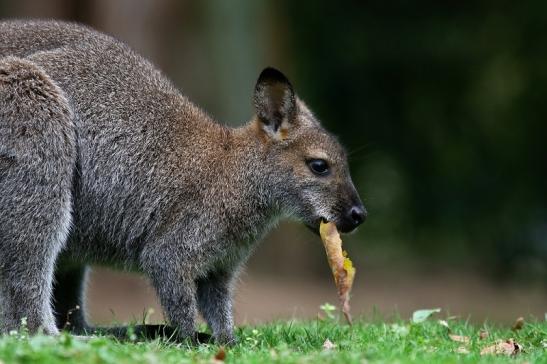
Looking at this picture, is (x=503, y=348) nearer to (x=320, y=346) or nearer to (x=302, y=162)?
(x=320, y=346)

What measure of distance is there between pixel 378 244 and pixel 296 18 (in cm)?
455

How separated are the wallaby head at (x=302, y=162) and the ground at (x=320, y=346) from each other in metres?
0.95

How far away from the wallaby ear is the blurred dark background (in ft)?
31.9

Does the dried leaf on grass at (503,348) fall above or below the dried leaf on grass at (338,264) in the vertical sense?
below

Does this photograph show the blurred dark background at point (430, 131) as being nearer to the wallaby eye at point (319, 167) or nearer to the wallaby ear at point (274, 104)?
the wallaby ear at point (274, 104)

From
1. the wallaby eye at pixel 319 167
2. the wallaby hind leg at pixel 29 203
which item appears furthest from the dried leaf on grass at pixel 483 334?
the wallaby hind leg at pixel 29 203

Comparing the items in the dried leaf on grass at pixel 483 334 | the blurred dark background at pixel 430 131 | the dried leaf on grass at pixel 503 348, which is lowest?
the dried leaf on grass at pixel 503 348

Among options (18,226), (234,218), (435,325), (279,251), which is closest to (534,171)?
(279,251)

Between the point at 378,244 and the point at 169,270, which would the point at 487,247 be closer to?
the point at 378,244

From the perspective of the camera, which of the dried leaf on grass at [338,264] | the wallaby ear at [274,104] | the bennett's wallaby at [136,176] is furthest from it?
the wallaby ear at [274,104]

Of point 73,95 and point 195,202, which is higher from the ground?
point 73,95

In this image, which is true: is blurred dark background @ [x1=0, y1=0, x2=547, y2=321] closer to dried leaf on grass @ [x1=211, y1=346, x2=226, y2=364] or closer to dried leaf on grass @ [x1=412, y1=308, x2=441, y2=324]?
dried leaf on grass @ [x1=412, y1=308, x2=441, y2=324]

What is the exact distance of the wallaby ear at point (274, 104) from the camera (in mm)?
8875

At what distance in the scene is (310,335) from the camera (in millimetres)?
8617
